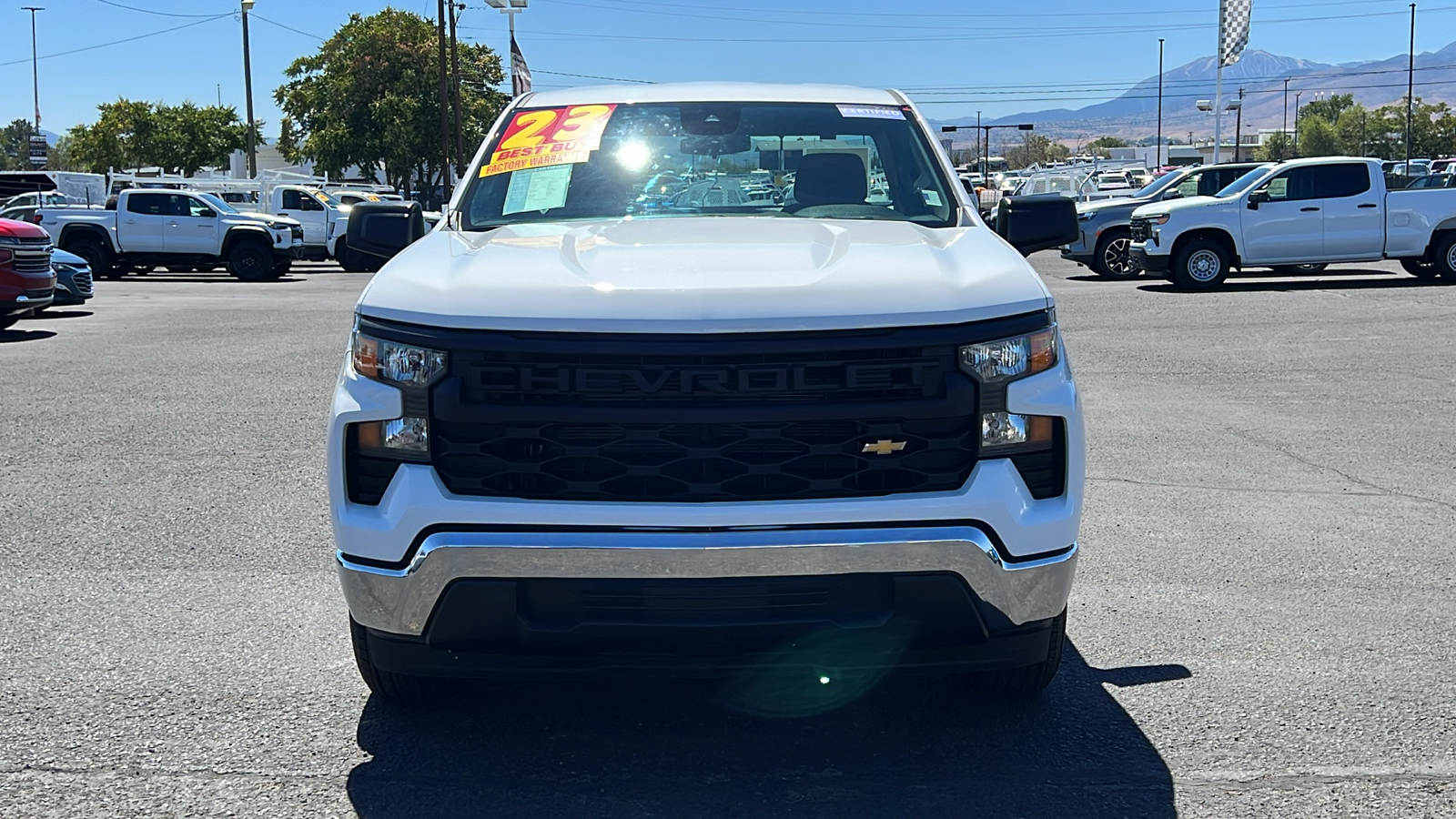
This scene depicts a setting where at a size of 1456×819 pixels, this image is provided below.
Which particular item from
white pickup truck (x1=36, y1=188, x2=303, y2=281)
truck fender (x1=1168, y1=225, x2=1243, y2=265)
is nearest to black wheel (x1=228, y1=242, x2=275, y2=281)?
white pickup truck (x1=36, y1=188, x2=303, y2=281)

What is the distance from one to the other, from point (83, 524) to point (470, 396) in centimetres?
393

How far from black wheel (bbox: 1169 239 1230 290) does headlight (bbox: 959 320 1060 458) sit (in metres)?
17.0

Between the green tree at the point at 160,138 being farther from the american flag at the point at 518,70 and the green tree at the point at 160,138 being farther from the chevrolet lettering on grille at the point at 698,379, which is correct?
the chevrolet lettering on grille at the point at 698,379

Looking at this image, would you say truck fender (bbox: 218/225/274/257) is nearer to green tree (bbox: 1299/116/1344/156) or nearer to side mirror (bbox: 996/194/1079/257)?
side mirror (bbox: 996/194/1079/257)

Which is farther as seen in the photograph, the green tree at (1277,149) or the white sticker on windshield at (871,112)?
the green tree at (1277,149)

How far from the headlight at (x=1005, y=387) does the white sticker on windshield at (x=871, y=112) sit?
2.01 m

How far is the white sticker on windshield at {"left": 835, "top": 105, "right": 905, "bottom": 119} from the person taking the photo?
5250mm

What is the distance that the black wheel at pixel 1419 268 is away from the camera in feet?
66.7

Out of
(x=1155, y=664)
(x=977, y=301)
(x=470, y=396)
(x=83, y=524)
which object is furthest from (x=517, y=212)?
(x=83, y=524)

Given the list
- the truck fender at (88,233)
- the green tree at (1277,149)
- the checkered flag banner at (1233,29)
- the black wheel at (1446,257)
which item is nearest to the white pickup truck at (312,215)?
the truck fender at (88,233)

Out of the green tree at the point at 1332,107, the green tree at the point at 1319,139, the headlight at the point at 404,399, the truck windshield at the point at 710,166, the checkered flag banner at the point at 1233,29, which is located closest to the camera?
the headlight at the point at 404,399

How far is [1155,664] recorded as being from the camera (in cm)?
441

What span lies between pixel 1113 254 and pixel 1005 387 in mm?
19904

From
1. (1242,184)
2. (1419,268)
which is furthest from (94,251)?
(1419,268)
